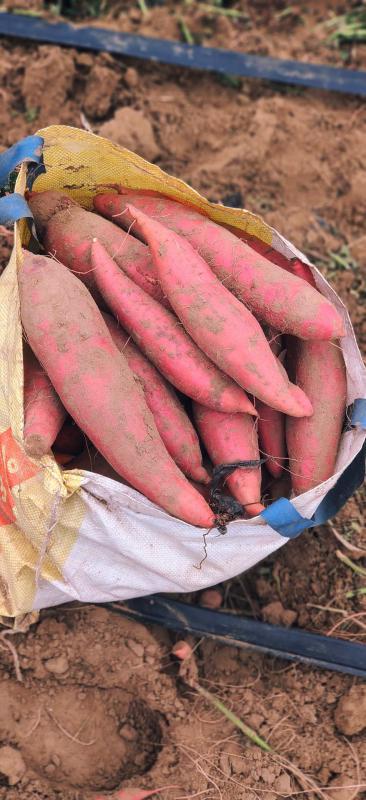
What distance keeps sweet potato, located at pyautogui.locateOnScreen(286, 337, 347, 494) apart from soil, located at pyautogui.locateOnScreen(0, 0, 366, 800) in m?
0.41

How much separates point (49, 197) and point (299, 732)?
129cm

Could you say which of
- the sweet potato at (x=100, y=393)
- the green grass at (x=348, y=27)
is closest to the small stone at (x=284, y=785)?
the sweet potato at (x=100, y=393)

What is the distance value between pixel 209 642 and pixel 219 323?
793 millimetres

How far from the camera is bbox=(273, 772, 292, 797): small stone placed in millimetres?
1615

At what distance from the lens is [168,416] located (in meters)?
1.55

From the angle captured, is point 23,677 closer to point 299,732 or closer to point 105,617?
point 105,617

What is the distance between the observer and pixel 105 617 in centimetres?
180

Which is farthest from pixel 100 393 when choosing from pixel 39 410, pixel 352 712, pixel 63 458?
pixel 352 712

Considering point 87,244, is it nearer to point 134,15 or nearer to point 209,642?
point 209,642

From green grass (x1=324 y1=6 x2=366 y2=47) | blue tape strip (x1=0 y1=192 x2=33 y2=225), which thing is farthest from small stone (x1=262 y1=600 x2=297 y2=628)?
green grass (x1=324 y1=6 x2=366 y2=47)

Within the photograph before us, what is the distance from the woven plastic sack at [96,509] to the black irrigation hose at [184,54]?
110 centimetres

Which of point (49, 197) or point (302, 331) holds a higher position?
point (49, 197)

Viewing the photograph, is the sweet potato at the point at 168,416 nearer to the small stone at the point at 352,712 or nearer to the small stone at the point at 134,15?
the small stone at the point at 352,712

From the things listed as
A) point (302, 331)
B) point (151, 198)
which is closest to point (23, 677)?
point (302, 331)
